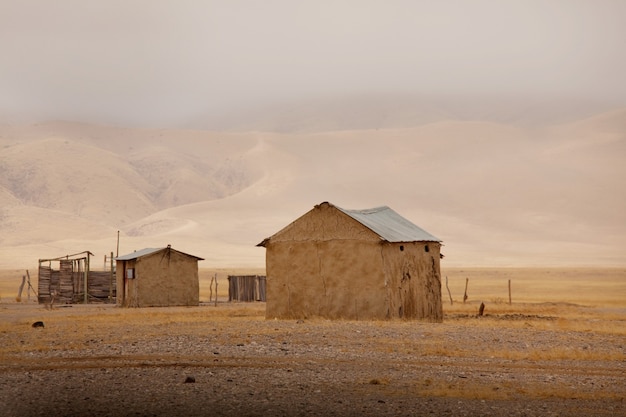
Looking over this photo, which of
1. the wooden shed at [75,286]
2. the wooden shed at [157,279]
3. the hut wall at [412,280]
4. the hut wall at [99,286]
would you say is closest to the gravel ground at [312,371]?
the hut wall at [412,280]

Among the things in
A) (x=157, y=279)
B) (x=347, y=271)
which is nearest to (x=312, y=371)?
(x=347, y=271)

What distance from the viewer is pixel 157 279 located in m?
47.3

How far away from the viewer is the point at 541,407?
13570 mm

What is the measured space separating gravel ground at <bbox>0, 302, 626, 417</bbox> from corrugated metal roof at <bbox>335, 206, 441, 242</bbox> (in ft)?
15.6

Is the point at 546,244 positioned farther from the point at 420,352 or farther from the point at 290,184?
the point at 420,352

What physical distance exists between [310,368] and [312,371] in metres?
0.47

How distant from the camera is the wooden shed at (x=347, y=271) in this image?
31438 mm

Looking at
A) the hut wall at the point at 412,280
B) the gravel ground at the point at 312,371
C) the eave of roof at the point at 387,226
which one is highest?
the eave of roof at the point at 387,226

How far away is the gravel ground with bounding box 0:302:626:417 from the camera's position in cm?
1352

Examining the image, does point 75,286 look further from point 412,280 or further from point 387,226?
point 412,280

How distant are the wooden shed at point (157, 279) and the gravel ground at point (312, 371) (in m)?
18.6

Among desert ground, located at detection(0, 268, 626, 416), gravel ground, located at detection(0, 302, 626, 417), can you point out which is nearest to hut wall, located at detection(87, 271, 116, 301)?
desert ground, located at detection(0, 268, 626, 416)

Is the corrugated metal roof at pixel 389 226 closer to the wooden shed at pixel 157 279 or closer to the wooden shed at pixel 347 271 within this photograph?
the wooden shed at pixel 347 271

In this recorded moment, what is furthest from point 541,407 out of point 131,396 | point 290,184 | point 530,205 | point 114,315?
point 290,184
